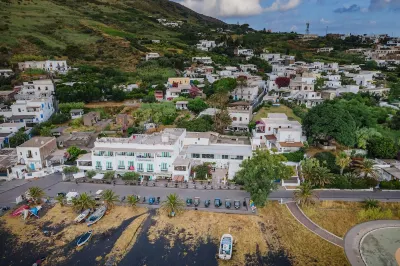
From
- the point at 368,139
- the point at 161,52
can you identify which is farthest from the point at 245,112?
the point at 161,52

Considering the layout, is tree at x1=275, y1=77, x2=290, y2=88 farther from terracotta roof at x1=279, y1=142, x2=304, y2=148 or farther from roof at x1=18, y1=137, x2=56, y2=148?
roof at x1=18, y1=137, x2=56, y2=148

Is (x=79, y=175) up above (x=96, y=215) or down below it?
above

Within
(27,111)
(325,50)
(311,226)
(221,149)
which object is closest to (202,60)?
(27,111)

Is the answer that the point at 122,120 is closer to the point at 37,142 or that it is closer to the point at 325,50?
the point at 37,142

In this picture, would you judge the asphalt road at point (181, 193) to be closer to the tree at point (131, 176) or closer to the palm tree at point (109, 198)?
the tree at point (131, 176)

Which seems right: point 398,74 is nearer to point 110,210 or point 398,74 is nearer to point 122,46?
point 122,46

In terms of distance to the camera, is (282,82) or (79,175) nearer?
(79,175)

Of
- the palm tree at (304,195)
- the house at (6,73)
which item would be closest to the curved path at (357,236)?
the palm tree at (304,195)

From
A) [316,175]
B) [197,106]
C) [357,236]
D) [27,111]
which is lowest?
[357,236]
